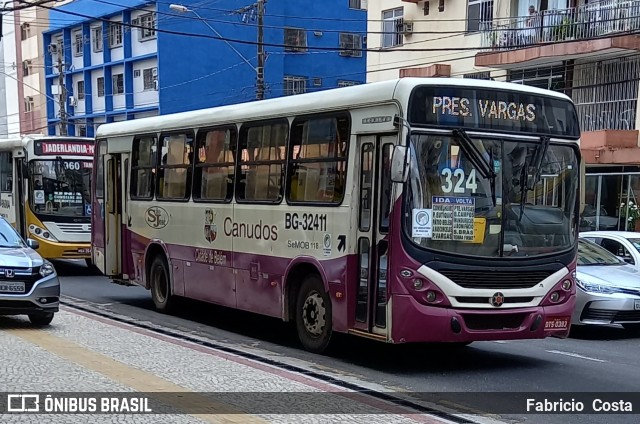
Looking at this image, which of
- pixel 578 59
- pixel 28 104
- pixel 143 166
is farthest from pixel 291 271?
pixel 28 104

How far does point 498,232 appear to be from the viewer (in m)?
8.63

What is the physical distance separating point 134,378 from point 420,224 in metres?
3.32

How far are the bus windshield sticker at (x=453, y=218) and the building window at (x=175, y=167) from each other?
17.2ft

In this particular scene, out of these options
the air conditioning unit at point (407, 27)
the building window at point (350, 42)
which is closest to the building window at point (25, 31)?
the building window at point (350, 42)

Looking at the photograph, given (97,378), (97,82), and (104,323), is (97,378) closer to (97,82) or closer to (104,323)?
(104,323)

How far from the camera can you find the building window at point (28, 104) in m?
58.1

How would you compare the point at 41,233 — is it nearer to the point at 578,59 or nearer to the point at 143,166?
the point at 143,166

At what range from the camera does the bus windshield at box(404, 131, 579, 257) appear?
841cm

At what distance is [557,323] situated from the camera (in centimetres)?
903

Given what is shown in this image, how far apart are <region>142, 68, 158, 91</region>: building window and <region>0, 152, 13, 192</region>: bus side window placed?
23.1 meters

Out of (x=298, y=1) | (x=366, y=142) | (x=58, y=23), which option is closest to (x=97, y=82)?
(x=58, y=23)

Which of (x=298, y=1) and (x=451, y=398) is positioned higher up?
(x=298, y=1)

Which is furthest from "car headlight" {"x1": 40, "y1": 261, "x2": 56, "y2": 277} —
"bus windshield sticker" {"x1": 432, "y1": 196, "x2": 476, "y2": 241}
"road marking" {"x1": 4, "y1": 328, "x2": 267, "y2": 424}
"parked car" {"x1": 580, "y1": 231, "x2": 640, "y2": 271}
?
"parked car" {"x1": 580, "y1": 231, "x2": 640, "y2": 271}

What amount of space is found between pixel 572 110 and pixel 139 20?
124ft
